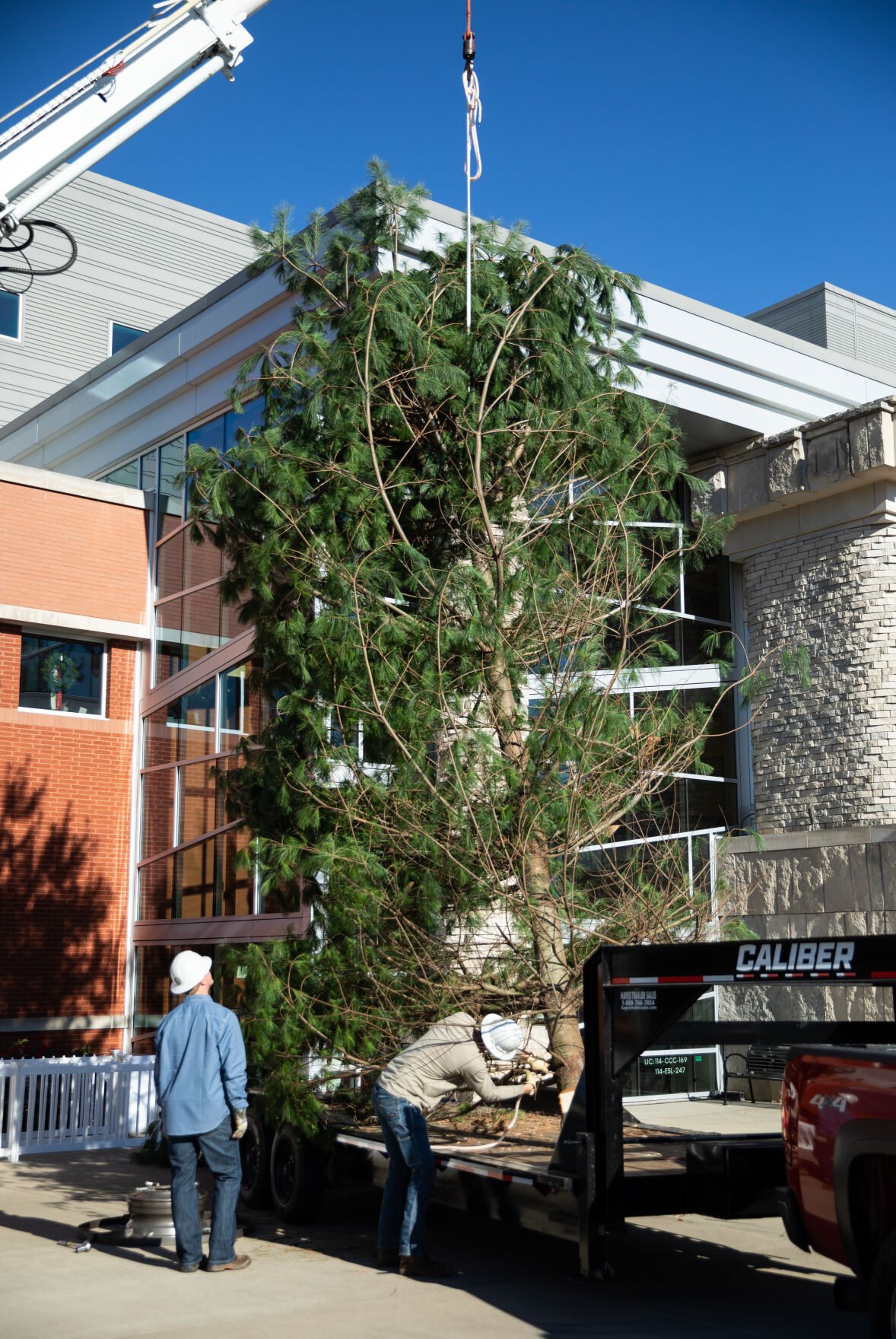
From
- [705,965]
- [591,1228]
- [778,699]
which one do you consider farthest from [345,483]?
[778,699]

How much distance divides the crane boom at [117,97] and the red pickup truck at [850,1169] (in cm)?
1208

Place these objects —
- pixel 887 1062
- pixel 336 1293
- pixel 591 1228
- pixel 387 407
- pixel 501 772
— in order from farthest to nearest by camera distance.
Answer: pixel 387 407, pixel 501 772, pixel 336 1293, pixel 591 1228, pixel 887 1062

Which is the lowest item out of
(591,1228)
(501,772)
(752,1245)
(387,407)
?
(752,1245)

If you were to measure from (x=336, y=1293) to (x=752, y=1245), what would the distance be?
9.65ft

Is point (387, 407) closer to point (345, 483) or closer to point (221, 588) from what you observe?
point (345, 483)

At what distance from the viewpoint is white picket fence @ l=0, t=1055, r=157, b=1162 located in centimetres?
1355

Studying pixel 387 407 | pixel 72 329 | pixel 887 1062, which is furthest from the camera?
pixel 72 329

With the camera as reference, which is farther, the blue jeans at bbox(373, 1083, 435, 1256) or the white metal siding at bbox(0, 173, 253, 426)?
the white metal siding at bbox(0, 173, 253, 426)

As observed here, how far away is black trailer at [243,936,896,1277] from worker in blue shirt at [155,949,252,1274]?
5.11 ft

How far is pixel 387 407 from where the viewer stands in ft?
34.3

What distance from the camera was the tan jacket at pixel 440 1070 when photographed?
7883mm

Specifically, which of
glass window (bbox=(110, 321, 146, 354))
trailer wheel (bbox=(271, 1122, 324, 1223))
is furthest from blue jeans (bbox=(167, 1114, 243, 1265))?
glass window (bbox=(110, 321, 146, 354))

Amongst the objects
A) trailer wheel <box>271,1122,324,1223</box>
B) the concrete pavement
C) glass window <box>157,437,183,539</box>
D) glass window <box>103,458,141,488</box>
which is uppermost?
glass window <box>103,458,141,488</box>

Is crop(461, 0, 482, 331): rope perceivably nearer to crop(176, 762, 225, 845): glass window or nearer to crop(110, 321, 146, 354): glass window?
crop(176, 762, 225, 845): glass window
